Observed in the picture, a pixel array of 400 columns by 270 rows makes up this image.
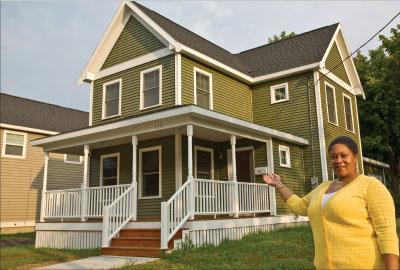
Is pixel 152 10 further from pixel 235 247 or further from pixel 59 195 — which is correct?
pixel 235 247

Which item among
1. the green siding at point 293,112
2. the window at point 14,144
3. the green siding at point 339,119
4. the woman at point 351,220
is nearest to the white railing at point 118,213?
the green siding at point 293,112

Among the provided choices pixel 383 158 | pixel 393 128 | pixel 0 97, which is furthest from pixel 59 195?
pixel 383 158

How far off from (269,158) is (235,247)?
14.1 ft

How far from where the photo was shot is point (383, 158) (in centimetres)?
2592

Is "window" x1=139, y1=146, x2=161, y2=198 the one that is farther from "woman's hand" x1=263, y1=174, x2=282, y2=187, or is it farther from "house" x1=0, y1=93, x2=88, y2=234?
"woman's hand" x1=263, y1=174, x2=282, y2=187

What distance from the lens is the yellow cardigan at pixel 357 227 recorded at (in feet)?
7.06

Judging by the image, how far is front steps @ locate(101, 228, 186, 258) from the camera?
8.70 metres

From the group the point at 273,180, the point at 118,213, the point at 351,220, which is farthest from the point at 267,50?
the point at 351,220

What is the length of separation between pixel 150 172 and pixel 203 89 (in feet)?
10.8

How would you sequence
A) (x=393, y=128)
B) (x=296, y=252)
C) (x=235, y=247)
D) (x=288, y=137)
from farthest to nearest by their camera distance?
(x=393, y=128) < (x=288, y=137) < (x=235, y=247) < (x=296, y=252)

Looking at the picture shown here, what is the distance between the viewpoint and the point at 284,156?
13375 millimetres

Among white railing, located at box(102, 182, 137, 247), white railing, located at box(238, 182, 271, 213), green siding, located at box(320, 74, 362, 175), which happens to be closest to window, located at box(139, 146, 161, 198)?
white railing, located at box(102, 182, 137, 247)

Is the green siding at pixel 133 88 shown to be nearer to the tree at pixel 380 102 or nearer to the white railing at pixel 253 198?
the white railing at pixel 253 198

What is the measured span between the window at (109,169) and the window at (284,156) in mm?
5782
